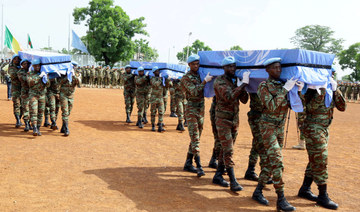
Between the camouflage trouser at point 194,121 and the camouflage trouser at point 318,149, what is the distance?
1.92 meters

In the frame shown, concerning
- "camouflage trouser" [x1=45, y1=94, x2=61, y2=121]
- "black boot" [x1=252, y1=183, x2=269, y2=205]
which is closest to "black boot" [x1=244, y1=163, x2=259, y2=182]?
"black boot" [x1=252, y1=183, x2=269, y2=205]

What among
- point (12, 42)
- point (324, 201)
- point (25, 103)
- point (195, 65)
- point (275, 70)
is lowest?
point (324, 201)

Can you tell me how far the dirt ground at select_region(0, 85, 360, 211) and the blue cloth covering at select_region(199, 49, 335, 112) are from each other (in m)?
1.76

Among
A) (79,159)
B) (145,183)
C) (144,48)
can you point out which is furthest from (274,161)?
(144,48)

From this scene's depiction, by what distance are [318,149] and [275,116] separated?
85 centimetres

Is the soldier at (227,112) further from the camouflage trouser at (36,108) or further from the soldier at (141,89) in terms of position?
the soldier at (141,89)

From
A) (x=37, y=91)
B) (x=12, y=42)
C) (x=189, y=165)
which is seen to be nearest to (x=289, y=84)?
(x=189, y=165)

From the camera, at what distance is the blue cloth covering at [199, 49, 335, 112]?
174 inches

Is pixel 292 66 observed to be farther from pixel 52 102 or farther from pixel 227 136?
pixel 52 102

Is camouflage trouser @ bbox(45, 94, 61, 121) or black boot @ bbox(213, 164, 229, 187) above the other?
camouflage trouser @ bbox(45, 94, 61, 121)

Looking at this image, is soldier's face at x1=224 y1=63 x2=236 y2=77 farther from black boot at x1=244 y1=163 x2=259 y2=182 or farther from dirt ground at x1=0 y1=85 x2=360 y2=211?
dirt ground at x1=0 y1=85 x2=360 y2=211

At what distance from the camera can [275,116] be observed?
450 cm

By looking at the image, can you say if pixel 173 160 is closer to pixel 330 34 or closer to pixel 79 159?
pixel 79 159

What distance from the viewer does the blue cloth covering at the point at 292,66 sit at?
441cm
